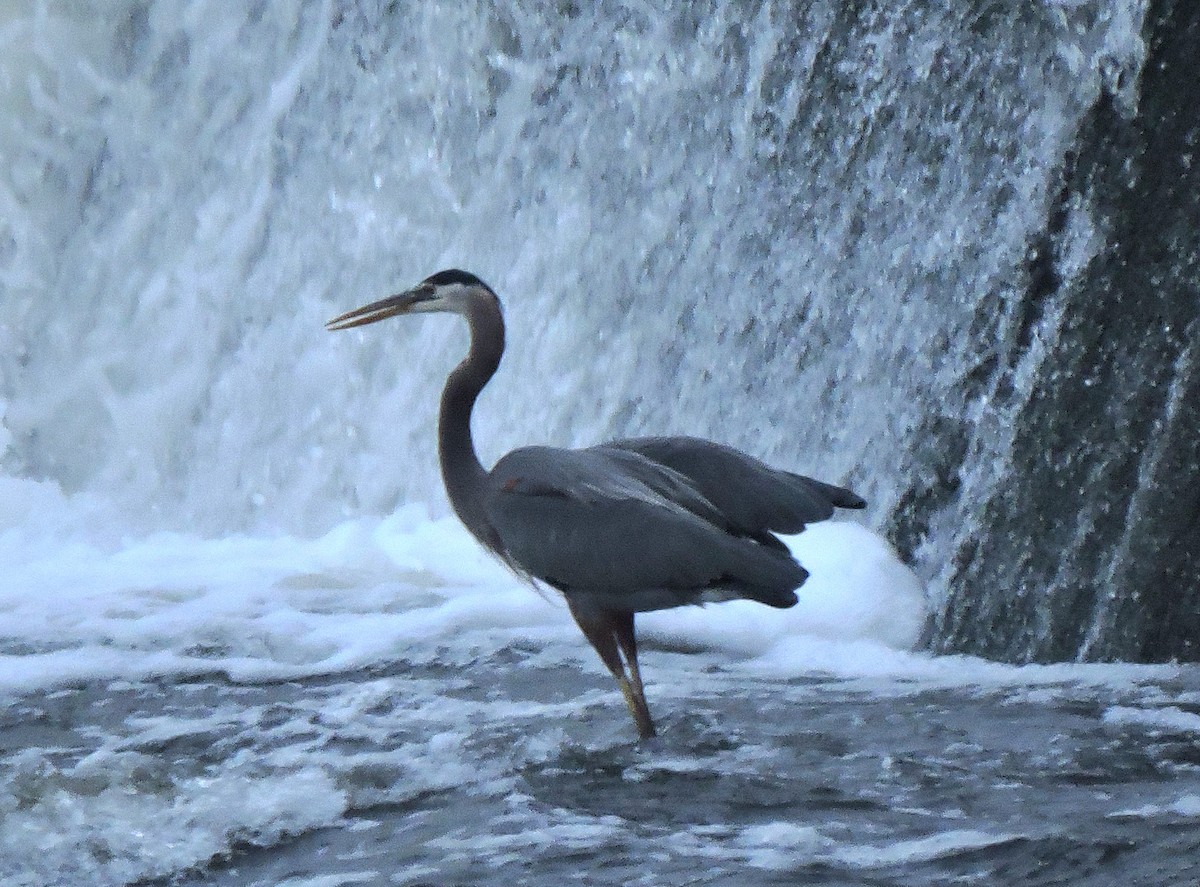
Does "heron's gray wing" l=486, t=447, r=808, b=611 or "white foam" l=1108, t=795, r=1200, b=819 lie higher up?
"heron's gray wing" l=486, t=447, r=808, b=611

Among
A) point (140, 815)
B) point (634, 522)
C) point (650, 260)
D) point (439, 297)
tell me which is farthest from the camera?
point (650, 260)

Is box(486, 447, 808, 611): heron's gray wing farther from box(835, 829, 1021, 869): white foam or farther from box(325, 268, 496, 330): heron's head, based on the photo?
box(835, 829, 1021, 869): white foam

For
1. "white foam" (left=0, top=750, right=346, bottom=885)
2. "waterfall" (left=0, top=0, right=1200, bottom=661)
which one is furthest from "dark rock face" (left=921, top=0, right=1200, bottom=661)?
"white foam" (left=0, top=750, right=346, bottom=885)

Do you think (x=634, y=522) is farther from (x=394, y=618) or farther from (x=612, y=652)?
(x=394, y=618)

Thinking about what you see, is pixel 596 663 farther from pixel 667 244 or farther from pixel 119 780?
pixel 667 244

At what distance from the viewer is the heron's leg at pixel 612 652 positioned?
578cm

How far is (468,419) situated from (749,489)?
86 cm

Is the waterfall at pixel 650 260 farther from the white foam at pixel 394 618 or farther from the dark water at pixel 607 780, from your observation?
the dark water at pixel 607 780

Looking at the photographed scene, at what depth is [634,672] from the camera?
5832mm

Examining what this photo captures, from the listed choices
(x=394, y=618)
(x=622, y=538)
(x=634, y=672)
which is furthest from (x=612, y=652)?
(x=394, y=618)

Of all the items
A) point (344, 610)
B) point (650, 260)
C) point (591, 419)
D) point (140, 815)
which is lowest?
point (140, 815)

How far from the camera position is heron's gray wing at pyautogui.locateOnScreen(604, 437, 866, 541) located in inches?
234

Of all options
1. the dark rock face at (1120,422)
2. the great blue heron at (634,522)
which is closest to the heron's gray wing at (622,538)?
the great blue heron at (634,522)

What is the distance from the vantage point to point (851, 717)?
6051mm
